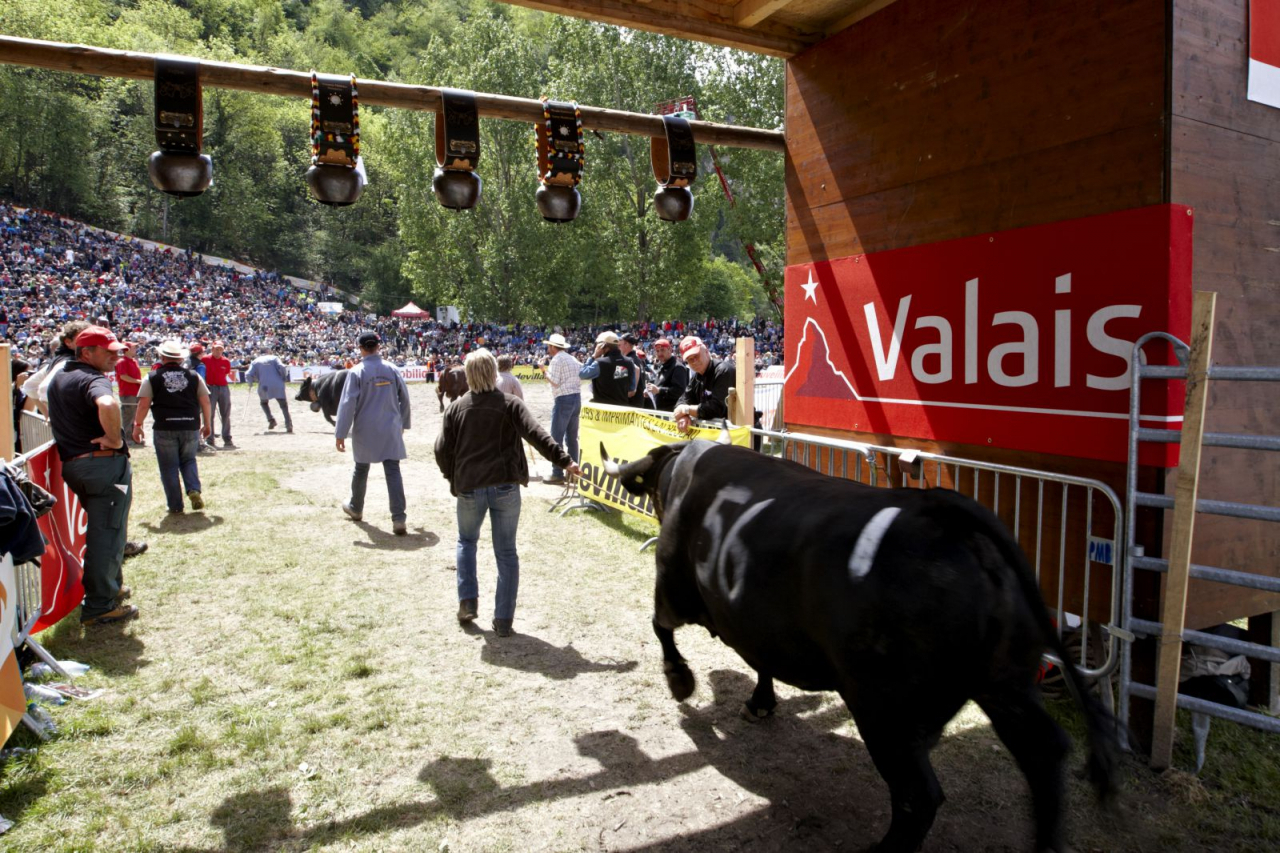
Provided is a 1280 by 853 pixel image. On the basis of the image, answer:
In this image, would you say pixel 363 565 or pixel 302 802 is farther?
pixel 363 565

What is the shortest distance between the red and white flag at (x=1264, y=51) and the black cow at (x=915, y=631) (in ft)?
9.58

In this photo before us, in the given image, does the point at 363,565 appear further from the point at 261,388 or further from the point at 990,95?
the point at 261,388

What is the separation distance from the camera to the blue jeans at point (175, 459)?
7.86 metres

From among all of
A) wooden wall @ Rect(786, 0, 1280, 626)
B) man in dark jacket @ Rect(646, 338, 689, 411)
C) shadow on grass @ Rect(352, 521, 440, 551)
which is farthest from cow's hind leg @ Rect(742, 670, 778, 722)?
man in dark jacket @ Rect(646, 338, 689, 411)

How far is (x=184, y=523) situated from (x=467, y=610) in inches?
178

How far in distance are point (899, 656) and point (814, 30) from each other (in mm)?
4830

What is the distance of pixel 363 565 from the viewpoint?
21.4 feet

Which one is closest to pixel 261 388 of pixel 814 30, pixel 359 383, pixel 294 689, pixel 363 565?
pixel 359 383

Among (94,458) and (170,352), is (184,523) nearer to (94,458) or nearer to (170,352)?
(170,352)

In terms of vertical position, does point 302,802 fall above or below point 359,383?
below

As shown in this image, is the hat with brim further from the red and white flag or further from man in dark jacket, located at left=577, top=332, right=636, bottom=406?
the red and white flag

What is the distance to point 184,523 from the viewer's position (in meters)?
7.80

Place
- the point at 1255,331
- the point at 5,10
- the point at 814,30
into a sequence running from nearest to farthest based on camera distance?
the point at 1255,331 → the point at 814,30 → the point at 5,10

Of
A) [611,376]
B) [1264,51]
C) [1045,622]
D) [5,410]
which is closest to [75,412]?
[5,410]
